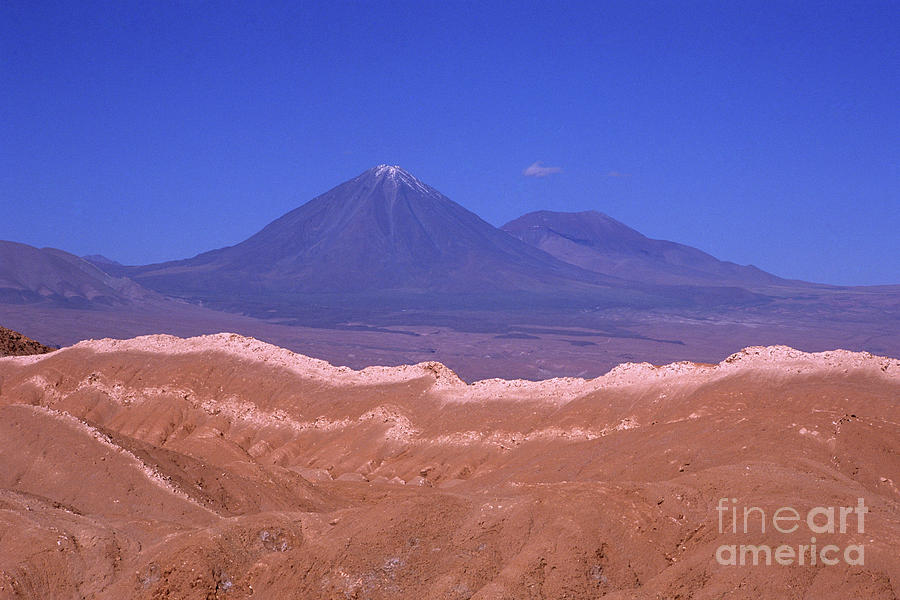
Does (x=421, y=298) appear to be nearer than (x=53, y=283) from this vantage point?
No

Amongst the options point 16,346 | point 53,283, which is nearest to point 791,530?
point 16,346

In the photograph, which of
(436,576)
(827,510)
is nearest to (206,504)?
(436,576)

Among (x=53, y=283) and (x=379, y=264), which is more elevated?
(x=379, y=264)

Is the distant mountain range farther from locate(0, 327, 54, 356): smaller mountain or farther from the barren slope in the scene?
the barren slope

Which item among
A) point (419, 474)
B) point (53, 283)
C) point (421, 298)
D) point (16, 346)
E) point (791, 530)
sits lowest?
point (419, 474)

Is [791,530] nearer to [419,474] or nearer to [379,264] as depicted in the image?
[419,474]

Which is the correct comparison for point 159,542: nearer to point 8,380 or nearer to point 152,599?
point 152,599

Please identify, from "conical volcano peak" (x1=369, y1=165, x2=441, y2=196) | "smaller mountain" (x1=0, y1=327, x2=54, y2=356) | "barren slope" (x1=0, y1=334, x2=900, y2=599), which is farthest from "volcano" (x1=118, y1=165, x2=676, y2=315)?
"barren slope" (x1=0, y1=334, x2=900, y2=599)

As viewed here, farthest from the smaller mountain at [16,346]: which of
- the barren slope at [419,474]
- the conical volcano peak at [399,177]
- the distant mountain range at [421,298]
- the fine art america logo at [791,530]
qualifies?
the conical volcano peak at [399,177]
